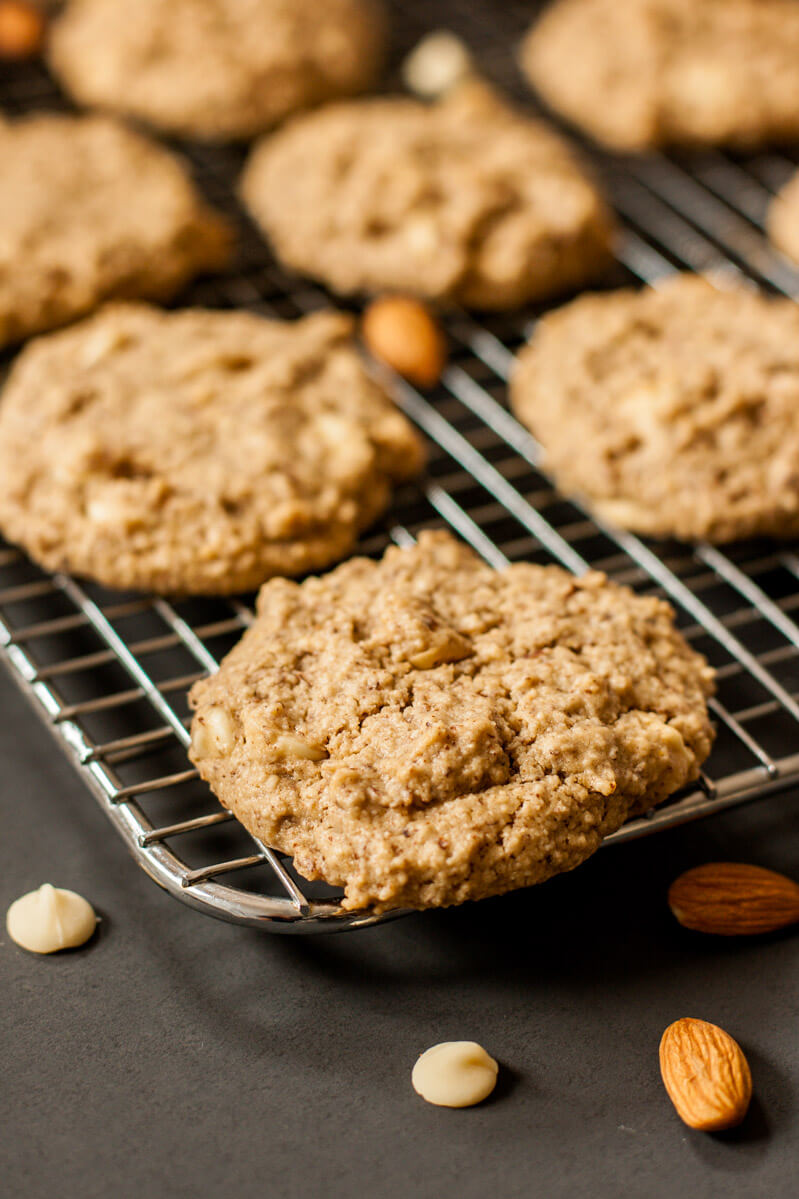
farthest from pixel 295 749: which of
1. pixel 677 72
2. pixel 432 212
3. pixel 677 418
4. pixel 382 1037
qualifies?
pixel 677 72

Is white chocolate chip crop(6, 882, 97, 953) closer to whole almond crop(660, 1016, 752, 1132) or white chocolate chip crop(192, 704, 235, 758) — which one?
white chocolate chip crop(192, 704, 235, 758)

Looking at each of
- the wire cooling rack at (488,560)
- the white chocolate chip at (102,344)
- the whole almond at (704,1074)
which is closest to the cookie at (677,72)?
the wire cooling rack at (488,560)

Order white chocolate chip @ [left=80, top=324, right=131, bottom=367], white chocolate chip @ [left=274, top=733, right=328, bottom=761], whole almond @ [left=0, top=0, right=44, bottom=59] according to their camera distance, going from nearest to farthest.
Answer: white chocolate chip @ [left=274, top=733, right=328, bottom=761]
white chocolate chip @ [left=80, top=324, right=131, bottom=367]
whole almond @ [left=0, top=0, right=44, bottom=59]

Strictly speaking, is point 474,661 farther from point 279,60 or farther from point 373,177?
point 279,60

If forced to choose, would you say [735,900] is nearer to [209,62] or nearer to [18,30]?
[209,62]

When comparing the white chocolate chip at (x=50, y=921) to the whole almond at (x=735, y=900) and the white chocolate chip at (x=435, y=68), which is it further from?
the white chocolate chip at (x=435, y=68)

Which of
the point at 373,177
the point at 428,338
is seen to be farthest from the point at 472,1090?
the point at 373,177

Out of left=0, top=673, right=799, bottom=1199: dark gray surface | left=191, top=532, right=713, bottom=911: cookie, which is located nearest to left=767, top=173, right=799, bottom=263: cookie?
left=191, top=532, right=713, bottom=911: cookie
